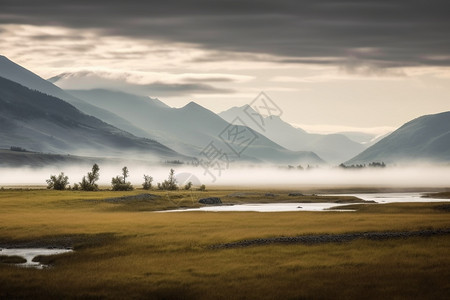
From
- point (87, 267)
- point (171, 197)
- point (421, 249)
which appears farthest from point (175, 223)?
point (171, 197)

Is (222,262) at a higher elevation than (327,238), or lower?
lower

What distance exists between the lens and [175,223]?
88.3 metres

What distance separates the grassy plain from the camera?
4781 cm

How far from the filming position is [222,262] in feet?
188

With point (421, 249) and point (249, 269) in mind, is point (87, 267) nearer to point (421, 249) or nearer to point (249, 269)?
point (249, 269)

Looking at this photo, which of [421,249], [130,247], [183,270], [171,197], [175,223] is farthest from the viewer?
[171,197]

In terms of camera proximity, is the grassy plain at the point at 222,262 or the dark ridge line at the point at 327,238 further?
the dark ridge line at the point at 327,238

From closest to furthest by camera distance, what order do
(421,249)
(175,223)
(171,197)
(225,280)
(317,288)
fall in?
(317,288), (225,280), (421,249), (175,223), (171,197)

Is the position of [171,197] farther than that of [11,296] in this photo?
Yes

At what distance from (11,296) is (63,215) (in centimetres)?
5509

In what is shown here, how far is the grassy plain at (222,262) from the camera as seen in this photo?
4781 centimetres

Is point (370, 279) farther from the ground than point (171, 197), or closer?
closer

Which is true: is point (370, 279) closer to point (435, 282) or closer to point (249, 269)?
point (435, 282)

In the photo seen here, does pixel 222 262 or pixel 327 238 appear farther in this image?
pixel 327 238
